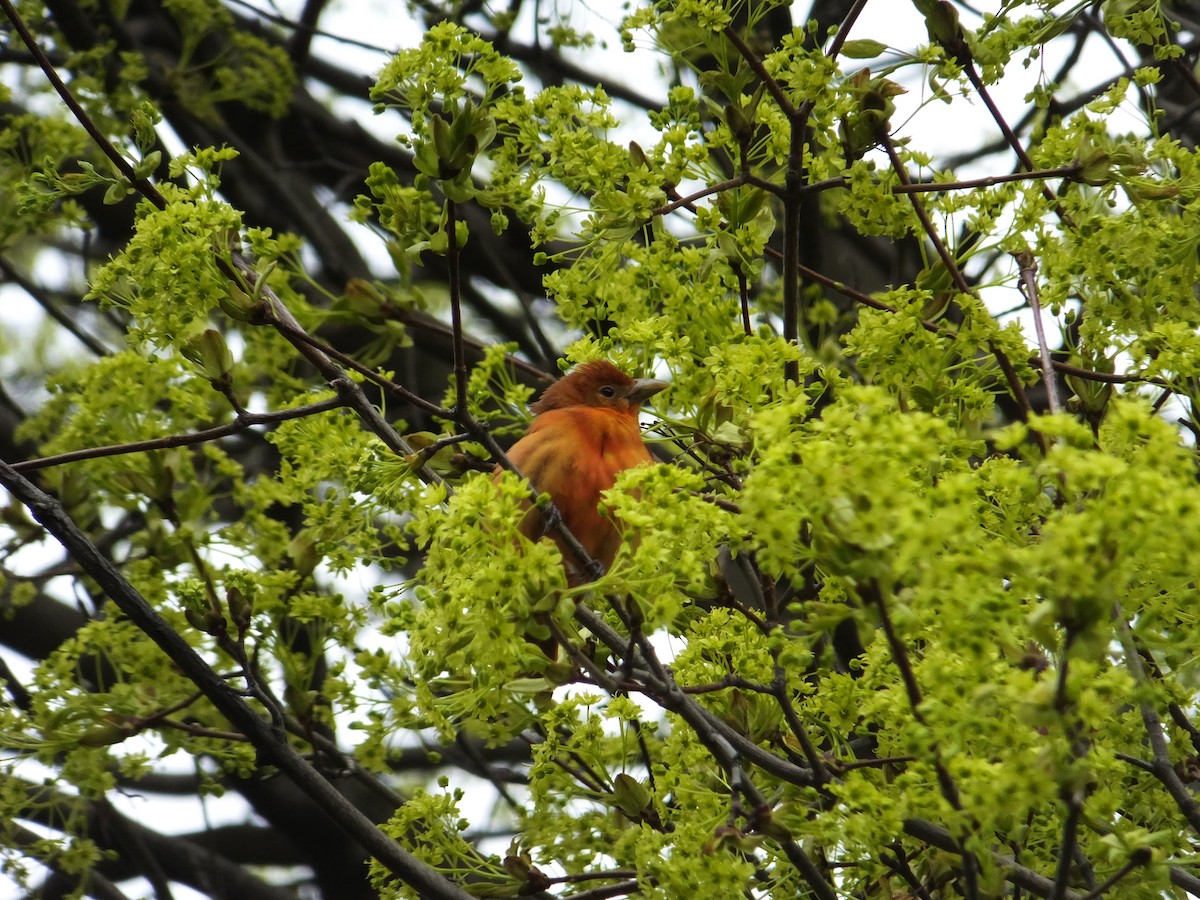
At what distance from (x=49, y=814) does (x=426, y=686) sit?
2841 millimetres

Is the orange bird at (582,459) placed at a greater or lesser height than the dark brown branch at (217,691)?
greater

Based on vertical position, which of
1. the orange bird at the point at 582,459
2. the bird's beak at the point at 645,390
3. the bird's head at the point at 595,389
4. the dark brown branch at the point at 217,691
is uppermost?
the bird's head at the point at 595,389

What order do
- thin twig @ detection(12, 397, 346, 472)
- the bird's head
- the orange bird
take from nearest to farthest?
thin twig @ detection(12, 397, 346, 472)
the orange bird
the bird's head

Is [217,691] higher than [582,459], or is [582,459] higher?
[582,459]

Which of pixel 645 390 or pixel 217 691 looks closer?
pixel 217 691

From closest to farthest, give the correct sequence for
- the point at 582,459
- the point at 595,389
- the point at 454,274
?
the point at 454,274 < the point at 582,459 < the point at 595,389

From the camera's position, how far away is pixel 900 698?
7.59 feet

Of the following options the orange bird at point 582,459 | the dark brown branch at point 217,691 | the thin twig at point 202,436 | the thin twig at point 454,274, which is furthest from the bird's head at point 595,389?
the thin twig at point 454,274

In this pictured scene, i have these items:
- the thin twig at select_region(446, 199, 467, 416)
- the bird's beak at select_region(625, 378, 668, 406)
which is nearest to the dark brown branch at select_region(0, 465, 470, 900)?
the thin twig at select_region(446, 199, 467, 416)

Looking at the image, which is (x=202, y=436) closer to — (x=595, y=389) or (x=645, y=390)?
(x=645, y=390)

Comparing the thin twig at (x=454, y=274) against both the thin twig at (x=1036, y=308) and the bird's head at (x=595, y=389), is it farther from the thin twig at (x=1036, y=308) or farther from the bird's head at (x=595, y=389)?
the bird's head at (x=595, y=389)

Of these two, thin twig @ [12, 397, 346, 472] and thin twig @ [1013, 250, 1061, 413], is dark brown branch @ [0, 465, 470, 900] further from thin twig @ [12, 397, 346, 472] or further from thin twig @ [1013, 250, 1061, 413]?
thin twig @ [1013, 250, 1061, 413]

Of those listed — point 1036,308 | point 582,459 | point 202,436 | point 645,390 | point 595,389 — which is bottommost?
point 202,436

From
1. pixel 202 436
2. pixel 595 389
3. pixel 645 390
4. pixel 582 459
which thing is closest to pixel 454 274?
pixel 202 436
